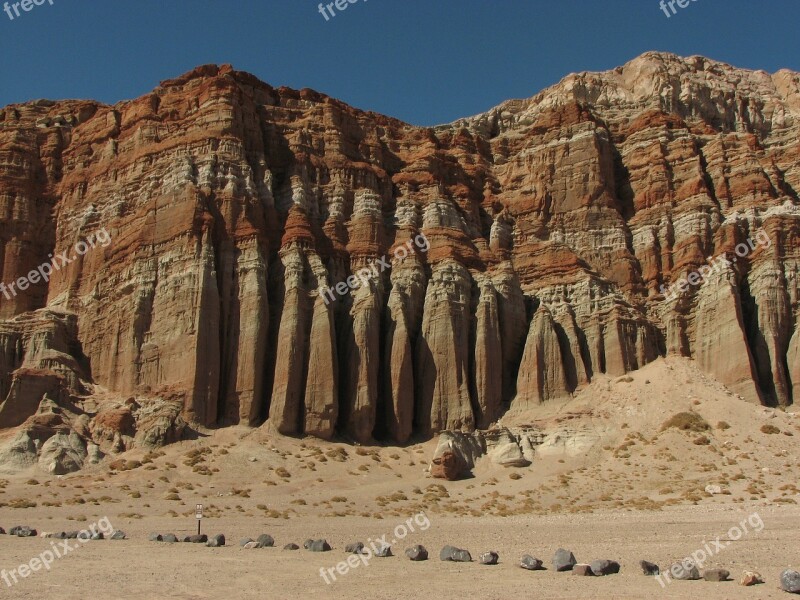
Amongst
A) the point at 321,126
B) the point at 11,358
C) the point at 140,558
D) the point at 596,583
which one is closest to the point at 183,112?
the point at 321,126

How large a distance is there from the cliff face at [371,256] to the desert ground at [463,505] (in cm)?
358

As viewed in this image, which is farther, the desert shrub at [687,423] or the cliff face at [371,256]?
the cliff face at [371,256]

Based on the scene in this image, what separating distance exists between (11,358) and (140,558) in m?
34.7

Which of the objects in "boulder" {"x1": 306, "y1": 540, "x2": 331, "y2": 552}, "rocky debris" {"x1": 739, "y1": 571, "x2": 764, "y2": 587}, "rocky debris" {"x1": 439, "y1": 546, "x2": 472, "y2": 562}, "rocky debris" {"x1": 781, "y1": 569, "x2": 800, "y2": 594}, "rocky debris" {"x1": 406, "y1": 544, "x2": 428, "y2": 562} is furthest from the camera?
"boulder" {"x1": 306, "y1": 540, "x2": 331, "y2": 552}

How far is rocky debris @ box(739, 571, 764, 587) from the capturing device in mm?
20406

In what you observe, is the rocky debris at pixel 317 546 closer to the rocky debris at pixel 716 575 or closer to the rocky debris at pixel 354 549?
the rocky debris at pixel 354 549

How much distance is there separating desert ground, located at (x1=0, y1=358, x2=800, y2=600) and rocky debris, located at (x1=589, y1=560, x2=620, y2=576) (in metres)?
0.32

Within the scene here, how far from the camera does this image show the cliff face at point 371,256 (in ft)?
179

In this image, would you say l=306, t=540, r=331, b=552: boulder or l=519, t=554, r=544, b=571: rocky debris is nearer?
l=519, t=554, r=544, b=571: rocky debris

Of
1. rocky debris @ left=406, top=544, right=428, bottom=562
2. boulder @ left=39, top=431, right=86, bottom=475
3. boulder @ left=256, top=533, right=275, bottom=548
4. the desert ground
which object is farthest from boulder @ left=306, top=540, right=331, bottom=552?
boulder @ left=39, top=431, right=86, bottom=475

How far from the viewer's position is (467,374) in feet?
190

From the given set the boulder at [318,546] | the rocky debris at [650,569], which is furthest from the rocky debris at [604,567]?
the boulder at [318,546]

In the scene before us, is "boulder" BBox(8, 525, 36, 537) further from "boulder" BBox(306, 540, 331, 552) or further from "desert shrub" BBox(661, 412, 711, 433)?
"desert shrub" BBox(661, 412, 711, 433)

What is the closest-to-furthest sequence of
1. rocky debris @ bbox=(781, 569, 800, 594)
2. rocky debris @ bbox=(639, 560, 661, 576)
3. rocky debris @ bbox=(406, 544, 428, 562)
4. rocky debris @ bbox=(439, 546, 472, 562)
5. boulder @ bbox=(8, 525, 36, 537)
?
rocky debris @ bbox=(781, 569, 800, 594), rocky debris @ bbox=(639, 560, 661, 576), rocky debris @ bbox=(439, 546, 472, 562), rocky debris @ bbox=(406, 544, 428, 562), boulder @ bbox=(8, 525, 36, 537)
